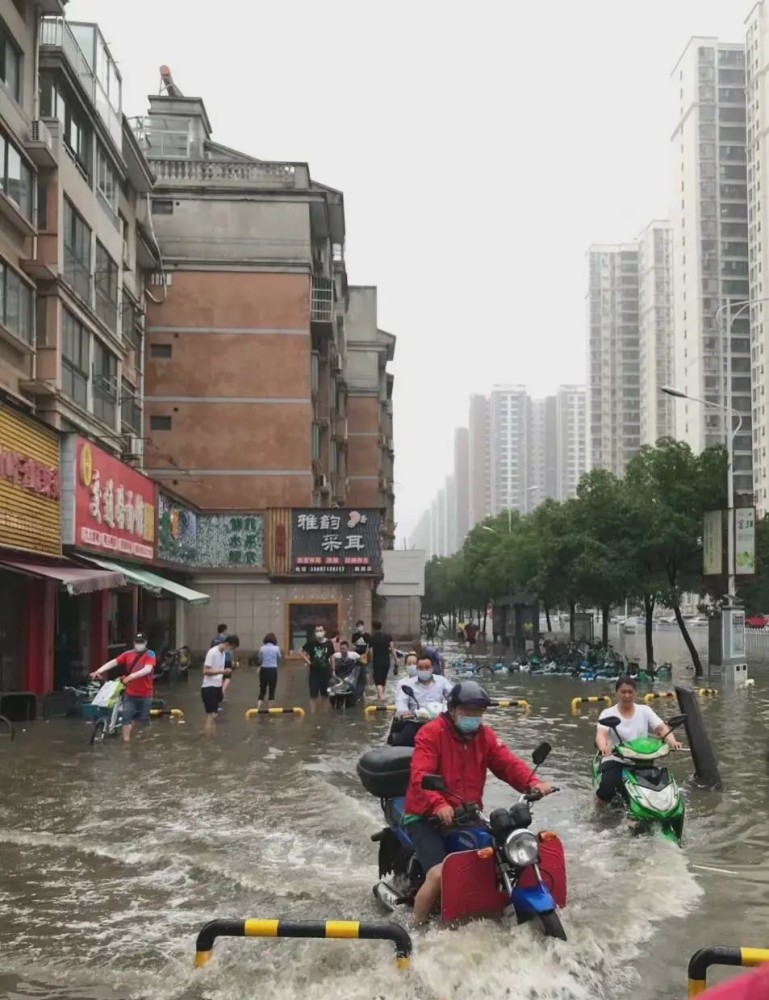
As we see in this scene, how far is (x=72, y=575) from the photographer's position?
18.2 m

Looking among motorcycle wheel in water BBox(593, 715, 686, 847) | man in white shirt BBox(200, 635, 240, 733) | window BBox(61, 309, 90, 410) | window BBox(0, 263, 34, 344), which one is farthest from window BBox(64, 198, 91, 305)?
motorcycle wheel in water BBox(593, 715, 686, 847)

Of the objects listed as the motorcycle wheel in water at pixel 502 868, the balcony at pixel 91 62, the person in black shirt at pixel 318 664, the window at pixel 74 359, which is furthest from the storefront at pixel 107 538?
A: the motorcycle wheel in water at pixel 502 868

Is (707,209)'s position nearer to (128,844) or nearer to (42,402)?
(42,402)

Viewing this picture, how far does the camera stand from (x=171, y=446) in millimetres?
38500

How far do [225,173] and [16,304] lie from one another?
2267 cm

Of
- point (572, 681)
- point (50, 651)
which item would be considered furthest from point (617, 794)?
point (572, 681)

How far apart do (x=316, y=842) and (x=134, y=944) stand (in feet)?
9.55

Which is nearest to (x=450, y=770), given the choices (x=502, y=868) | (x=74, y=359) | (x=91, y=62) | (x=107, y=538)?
(x=502, y=868)

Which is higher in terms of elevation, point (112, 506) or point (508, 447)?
point (508, 447)

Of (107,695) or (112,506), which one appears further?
(112,506)

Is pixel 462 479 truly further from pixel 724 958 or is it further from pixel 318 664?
pixel 724 958

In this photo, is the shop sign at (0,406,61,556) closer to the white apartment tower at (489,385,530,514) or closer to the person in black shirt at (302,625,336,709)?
the person in black shirt at (302,625,336,709)

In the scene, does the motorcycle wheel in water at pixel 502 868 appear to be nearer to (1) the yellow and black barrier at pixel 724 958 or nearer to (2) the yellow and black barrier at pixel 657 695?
(1) the yellow and black barrier at pixel 724 958

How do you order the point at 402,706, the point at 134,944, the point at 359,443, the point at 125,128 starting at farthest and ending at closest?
1. the point at 359,443
2. the point at 125,128
3. the point at 402,706
4. the point at 134,944
